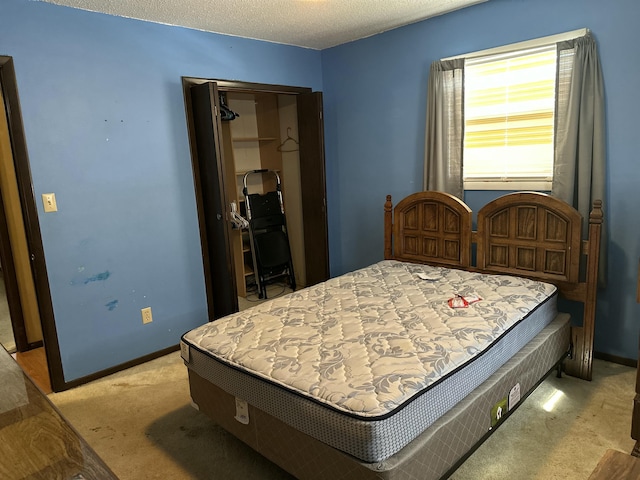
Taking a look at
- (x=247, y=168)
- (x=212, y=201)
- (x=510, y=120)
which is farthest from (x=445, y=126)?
(x=247, y=168)

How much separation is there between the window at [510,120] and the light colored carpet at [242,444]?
1.34 meters

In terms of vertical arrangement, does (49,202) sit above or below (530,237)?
above

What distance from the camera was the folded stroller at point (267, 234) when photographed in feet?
14.8

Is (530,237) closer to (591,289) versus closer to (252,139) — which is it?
(591,289)

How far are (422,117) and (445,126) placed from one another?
267mm

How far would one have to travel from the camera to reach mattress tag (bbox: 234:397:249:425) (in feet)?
6.25

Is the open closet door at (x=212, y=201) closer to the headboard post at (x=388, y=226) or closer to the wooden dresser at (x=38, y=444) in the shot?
the headboard post at (x=388, y=226)

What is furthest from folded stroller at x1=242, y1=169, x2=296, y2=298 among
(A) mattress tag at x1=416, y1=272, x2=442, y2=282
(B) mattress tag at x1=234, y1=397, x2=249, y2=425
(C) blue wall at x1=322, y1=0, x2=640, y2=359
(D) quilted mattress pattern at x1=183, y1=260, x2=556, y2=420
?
(B) mattress tag at x1=234, y1=397, x2=249, y2=425

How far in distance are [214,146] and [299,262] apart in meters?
2.03

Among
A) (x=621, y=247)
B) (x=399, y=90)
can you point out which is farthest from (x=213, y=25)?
(x=621, y=247)

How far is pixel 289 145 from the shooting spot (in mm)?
4699

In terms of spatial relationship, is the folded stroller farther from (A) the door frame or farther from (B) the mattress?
(A) the door frame

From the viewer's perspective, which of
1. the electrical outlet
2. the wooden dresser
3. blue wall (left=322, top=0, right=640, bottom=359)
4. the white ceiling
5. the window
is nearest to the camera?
the wooden dresser

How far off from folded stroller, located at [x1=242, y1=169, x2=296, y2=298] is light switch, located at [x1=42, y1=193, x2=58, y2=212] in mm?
1963
